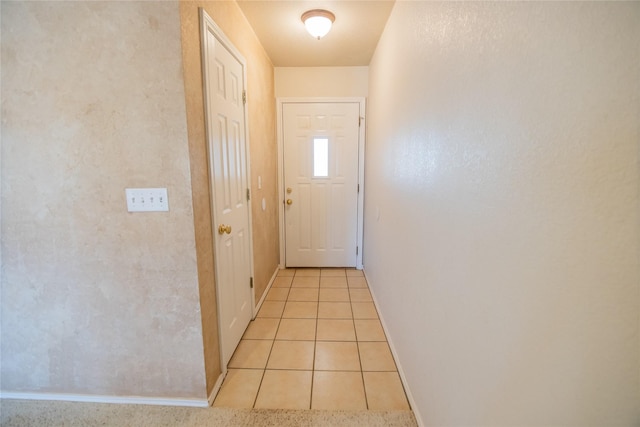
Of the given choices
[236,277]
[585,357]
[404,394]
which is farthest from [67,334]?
[585,357]

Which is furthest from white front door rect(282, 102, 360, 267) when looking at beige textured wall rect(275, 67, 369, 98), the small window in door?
beige textured wall rect(275, 67, 369, 98)

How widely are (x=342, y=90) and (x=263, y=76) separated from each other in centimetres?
98

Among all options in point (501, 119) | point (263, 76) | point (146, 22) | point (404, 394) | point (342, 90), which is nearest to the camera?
point (501, 119)

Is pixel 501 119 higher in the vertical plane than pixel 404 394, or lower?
higher

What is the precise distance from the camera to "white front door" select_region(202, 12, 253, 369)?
1.56m

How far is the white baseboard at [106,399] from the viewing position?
59.6 inches

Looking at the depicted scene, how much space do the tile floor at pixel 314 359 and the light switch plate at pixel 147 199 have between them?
1157 mm

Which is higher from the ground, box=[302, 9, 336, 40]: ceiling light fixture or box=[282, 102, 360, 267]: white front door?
box=[302, 9, 336, 40]: ceiling light fixture

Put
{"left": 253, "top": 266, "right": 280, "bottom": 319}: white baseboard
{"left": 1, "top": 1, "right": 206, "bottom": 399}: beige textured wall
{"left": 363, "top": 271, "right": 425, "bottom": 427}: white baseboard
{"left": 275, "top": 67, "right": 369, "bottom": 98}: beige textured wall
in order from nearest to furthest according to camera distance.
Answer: {"left": 1, "top": 1, "right": 206, "bottom": 399}: beige textured wall → {"left": 363, "top": 271, "right": 425, "bottom": 427}: white baseboard → {"left": 253, "top": 266, "right": 280, "bottom": 319}: white baseboard → {"left": 275, "top": 67, "right": 369, "bottom": 98}: beige textured wall

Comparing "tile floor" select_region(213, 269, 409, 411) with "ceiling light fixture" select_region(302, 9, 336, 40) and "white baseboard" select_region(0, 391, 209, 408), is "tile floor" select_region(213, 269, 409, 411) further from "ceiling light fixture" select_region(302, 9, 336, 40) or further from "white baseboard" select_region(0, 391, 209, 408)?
"ceiling light fixture" select_region(302, 9, 336, 40)

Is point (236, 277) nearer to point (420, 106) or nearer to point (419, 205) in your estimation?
point (419, 205)

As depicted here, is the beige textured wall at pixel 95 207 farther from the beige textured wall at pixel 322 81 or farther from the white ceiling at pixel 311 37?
the beige textured wall at pixel 322 81

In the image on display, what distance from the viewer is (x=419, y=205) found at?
1408 mm

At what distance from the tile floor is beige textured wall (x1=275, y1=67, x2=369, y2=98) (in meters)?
2.35
